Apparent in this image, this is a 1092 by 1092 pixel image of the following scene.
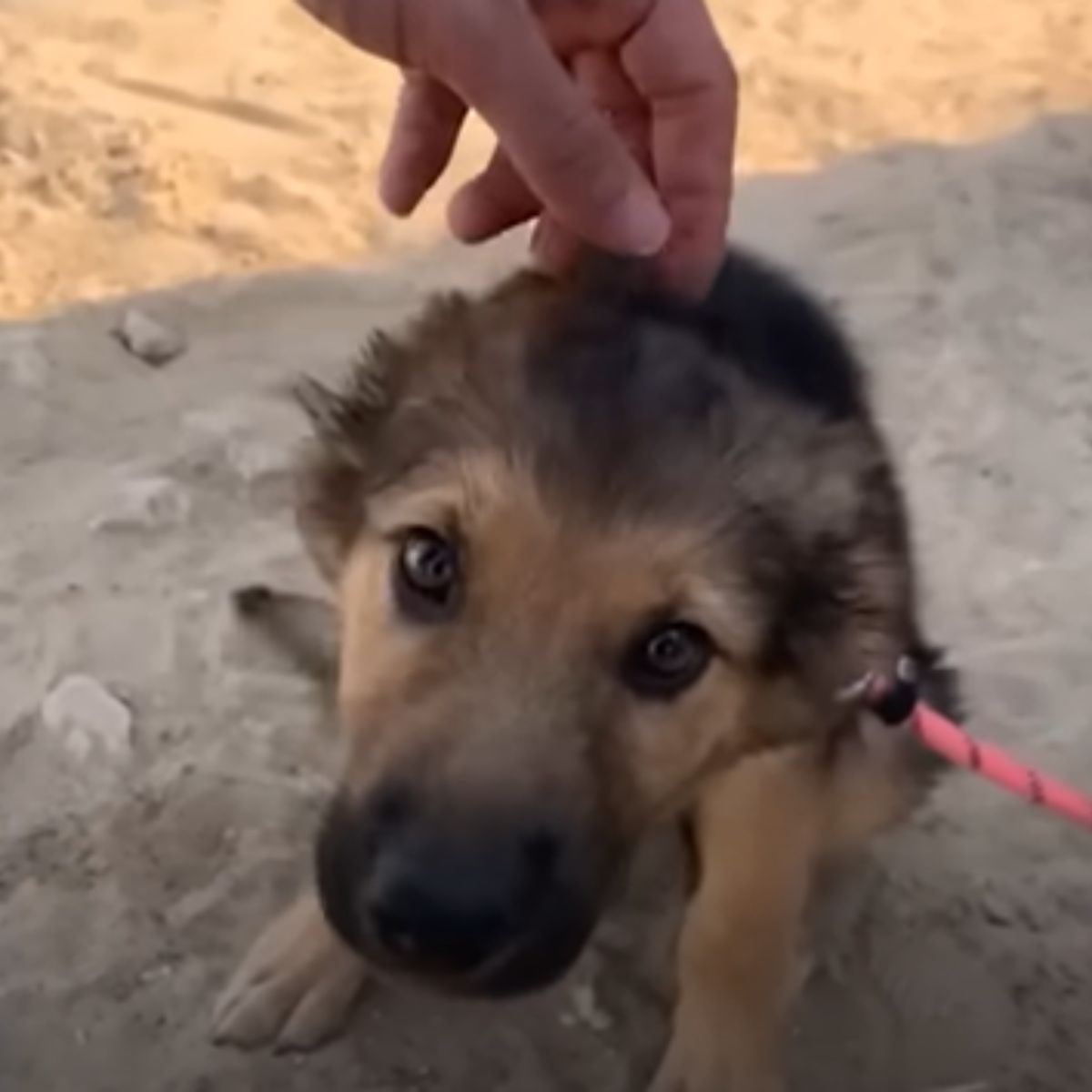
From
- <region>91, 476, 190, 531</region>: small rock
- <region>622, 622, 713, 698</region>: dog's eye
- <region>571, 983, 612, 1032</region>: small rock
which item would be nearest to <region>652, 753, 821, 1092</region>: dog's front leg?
<region>571, 983, 612, 1032</region>: small rock

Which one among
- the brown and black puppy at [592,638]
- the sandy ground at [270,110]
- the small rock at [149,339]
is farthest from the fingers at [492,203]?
the sandy ground at [270,110]

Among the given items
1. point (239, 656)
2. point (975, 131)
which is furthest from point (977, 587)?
point (975, 131)

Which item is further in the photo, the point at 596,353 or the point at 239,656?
the point at 239,656

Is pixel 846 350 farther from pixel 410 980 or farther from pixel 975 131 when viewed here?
pixel 975 131

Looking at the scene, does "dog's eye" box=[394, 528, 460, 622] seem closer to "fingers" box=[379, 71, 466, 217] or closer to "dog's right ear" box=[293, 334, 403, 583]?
"dog's right ear" box=[293, 334, 403, 583]

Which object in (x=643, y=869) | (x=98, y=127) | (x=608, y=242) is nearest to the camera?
(x=608, y=242)

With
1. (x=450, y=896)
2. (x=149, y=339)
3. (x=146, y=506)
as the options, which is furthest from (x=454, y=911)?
(x=149, y=339)
